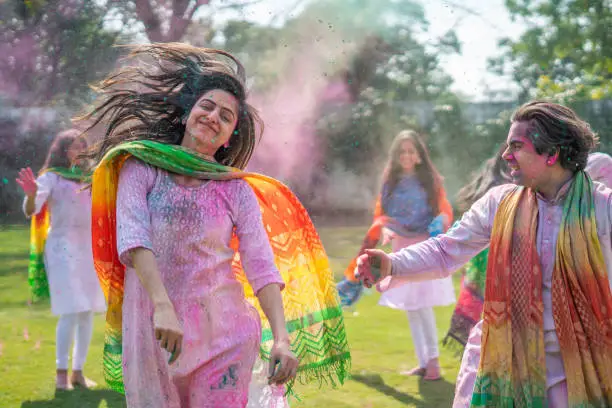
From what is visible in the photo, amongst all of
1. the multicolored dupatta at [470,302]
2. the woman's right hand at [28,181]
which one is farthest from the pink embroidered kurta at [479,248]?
the woman's right hand at [28,181]

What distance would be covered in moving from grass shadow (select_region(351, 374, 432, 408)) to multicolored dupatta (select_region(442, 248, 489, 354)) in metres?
0.66

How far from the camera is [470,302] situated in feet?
22.0

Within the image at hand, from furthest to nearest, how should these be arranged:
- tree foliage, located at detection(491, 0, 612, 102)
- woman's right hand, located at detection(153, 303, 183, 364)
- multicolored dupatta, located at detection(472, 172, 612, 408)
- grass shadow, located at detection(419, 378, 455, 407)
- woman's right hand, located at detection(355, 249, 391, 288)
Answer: tree foliage, located at detection(491, 0, 612, 102)
grass shadow, located at detection(419, 378, 455, 407)
woman's right hand, located at detection(355, 249, 391, 288)
multicolored dupatta, located at detection(472, 172, 612, 408)
woman's right hand, located at detection(153, 303, 183, 364)

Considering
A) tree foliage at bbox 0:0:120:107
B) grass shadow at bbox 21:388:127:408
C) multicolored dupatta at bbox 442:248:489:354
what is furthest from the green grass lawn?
tree foliage at bbox 0:0:120:107

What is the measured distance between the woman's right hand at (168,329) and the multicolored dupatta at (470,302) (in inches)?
164

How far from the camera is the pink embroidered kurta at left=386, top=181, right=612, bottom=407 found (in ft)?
10.8

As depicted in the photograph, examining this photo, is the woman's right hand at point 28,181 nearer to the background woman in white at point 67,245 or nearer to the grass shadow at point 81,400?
the background woman in white at point 67,245

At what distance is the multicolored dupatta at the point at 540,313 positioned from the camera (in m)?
3.22

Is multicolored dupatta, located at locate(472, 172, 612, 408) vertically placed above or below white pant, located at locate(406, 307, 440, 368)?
above

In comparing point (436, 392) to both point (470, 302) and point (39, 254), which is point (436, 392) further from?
point (39, 254)

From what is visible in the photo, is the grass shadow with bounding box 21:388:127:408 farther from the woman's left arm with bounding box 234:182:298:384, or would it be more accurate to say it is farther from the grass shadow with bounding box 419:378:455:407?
the woman's left arm with bounding box 234:182:298:384

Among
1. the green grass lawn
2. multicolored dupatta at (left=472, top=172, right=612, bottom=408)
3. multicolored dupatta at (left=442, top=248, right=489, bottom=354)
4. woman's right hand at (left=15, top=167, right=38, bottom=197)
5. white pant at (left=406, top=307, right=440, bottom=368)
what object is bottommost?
the green grass lawn

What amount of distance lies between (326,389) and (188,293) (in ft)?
11.5

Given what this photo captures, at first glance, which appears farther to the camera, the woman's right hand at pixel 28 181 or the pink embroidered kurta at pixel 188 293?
the woman's right hand at pixel 28 181
